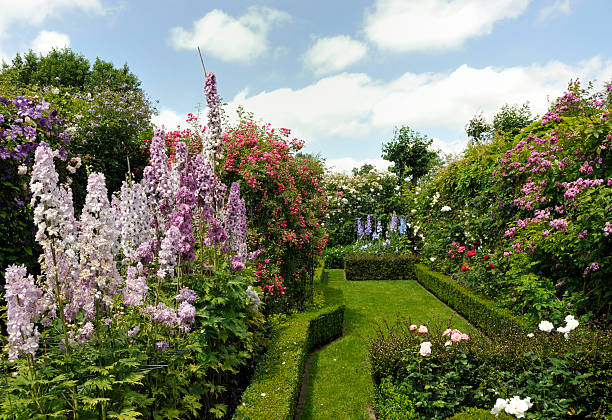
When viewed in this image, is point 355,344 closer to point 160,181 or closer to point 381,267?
point 160,181

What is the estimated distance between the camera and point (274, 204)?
694cm

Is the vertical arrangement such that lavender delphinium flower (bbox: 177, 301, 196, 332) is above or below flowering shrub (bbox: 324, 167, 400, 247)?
below

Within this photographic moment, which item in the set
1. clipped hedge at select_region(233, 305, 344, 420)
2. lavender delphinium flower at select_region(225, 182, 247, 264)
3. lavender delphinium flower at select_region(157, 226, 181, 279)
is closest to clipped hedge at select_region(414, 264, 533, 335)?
clipped hedge at select_region(233, 305, 344, 420)

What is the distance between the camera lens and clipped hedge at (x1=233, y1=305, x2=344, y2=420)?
3.56 metres

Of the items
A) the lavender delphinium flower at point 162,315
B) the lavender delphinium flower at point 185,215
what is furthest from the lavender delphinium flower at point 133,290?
the lavender delphinium flower at point 185,215

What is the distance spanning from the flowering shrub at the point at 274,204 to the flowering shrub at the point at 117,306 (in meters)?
2.77

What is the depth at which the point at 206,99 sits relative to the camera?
4.15 metres

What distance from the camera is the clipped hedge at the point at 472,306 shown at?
591 centimetres

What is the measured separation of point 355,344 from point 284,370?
2.96m

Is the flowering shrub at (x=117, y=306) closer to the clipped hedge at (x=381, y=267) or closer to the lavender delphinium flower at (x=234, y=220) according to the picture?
the lavender delphinium flower at (x=234, y=220)

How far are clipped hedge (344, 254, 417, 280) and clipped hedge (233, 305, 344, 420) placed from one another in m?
6.00

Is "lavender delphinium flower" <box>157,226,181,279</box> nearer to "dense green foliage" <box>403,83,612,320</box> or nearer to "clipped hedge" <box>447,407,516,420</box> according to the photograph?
"clipped hedge" <box>447,407,516,420</box>

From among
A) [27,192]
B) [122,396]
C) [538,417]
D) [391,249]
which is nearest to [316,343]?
[538,417]

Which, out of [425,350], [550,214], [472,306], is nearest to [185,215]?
[425,350]
